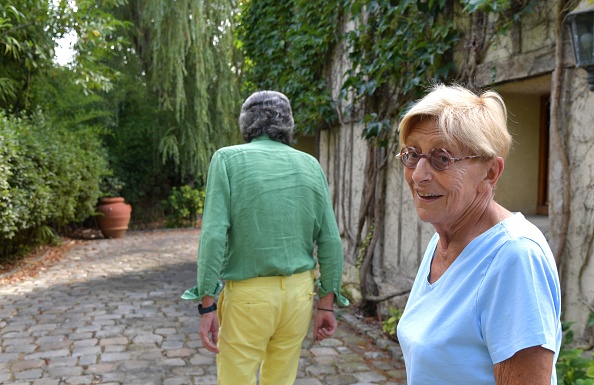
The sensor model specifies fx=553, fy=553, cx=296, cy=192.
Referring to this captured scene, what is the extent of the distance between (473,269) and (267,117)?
154cm

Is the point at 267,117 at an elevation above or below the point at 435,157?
above

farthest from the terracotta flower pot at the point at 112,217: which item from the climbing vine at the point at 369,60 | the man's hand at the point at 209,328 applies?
the man's hand at the point at 209,328

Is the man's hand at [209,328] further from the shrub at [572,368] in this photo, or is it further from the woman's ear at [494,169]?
the shrub at [572,368]

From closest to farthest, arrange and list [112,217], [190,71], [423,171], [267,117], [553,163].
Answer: [423,171]
[267,117]
[553,163]
[112,217]
[190,71]

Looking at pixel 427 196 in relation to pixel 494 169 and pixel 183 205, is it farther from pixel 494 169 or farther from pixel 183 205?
pixel 183 205

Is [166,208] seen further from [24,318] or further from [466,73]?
[466,73]

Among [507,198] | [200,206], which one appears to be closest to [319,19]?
[507,198]

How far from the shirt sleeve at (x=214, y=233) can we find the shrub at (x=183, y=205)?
41.4 feet

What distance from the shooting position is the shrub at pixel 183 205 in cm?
1482

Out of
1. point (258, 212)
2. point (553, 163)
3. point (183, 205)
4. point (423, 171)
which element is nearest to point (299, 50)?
point (553, 163)

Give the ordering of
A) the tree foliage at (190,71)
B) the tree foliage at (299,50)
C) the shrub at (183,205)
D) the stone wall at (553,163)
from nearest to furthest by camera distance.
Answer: the stone wall at (553,163), the tree foliage at (299,50), the tree foliage at (190,71), the shrub at (183,205)

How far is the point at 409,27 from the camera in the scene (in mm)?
4785

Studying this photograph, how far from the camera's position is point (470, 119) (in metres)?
1.20

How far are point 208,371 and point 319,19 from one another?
15.6 feet
